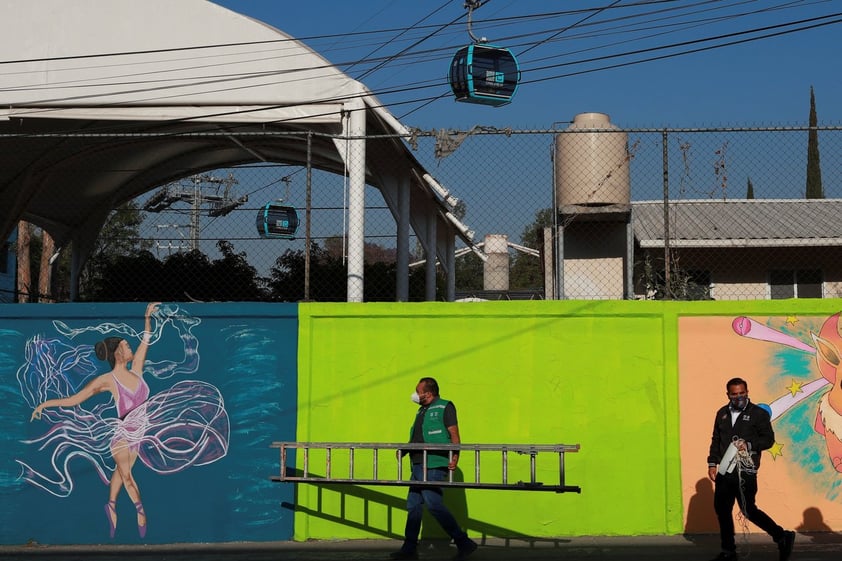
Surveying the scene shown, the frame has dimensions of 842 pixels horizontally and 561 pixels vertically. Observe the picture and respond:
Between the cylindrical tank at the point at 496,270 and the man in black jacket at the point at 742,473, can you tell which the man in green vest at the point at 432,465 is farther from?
the cylindrical tank at the point at 496,270

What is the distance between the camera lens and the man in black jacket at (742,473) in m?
8.07

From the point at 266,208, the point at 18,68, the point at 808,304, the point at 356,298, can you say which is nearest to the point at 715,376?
the point at 808,304

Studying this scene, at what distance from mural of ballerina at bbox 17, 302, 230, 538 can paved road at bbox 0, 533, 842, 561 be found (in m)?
0.56

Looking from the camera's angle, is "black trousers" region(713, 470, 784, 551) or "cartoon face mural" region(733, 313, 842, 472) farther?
"cartoon face mural" region(733, 313, 842, 472)

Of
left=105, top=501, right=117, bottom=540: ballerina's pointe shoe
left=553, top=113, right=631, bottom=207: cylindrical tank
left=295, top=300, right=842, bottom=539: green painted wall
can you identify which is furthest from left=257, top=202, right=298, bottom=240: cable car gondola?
left=105, top=501, right=117, bottom=540: ballerina's pointe shoe

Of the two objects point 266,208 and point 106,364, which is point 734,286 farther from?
point 106,364

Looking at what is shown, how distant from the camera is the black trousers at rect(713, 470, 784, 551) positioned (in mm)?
8070

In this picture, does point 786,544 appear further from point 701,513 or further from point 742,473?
point 701,513

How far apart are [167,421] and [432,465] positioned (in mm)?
3010

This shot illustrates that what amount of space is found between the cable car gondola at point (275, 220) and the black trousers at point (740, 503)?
9398 millimetres

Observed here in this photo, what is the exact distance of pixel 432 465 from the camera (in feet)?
27.8

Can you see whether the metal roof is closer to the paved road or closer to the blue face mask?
the paved road

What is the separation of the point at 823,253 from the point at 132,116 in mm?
13876

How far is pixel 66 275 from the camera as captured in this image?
46.4m
